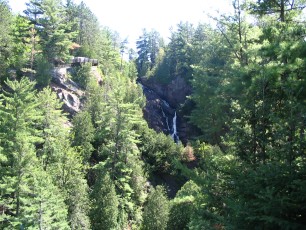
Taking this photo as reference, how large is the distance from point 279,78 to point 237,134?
208 centimetres

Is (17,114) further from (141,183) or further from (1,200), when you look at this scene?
(141,183)

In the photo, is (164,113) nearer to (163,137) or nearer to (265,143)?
(163,137)

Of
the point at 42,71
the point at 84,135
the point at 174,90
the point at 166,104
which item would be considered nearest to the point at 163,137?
the point at 84,135

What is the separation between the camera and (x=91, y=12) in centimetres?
6128

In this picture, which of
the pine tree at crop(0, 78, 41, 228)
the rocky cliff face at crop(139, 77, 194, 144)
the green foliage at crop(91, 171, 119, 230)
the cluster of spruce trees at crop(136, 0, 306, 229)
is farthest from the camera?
the rocky cliff face at crop(139, 77, 194, 144)

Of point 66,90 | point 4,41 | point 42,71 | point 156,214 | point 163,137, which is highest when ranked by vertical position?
point 4,41

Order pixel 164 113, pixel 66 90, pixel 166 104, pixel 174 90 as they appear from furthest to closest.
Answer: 1. pixel 174 90
2. pixel 166 104
3. pixel 164 113
4. pixel 66 90

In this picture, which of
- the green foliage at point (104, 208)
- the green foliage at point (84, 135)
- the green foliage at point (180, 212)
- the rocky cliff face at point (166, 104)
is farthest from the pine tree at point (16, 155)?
the rocky cliff face at point (166, 104)

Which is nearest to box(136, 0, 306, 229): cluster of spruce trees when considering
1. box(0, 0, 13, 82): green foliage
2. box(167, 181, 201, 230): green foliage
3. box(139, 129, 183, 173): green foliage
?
box(167, 181, 201, 230): green foliage

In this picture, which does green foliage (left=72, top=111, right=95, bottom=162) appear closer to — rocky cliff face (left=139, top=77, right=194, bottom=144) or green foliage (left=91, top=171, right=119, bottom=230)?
green foliage (left=91, top=171, right=119, bottom=230)

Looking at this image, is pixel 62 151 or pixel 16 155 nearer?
pixel 16 155

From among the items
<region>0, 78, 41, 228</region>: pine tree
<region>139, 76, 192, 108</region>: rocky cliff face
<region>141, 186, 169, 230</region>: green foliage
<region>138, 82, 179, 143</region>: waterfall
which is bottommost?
<region>141, 186, 169, 230</region>: green foliage

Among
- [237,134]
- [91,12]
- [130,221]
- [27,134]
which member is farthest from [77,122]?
[91,12]

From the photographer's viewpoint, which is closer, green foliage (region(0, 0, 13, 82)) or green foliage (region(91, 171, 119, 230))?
green foliage (region(91, 171, 119, 230))
